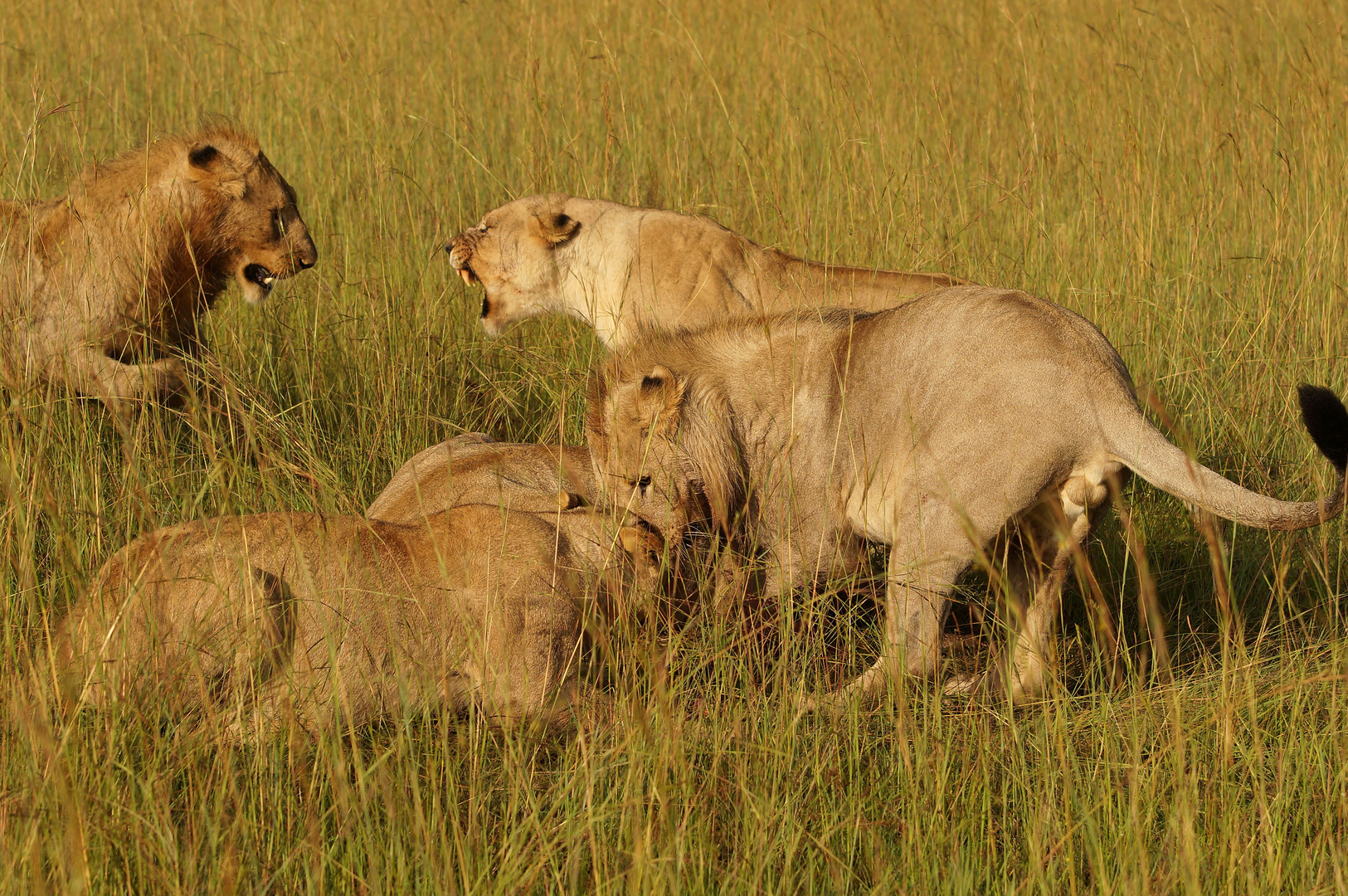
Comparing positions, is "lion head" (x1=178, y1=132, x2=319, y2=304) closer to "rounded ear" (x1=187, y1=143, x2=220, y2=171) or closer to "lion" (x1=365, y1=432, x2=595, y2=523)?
"rounded ear" (x1=187, y1=143, x2=220, y2=171)

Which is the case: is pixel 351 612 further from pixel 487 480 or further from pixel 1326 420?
pixel 1326 420

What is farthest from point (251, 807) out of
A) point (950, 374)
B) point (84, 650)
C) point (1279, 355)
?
point (1279, 355)

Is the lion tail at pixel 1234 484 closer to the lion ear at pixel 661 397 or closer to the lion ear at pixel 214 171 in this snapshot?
the lion ear at pixel 661 397

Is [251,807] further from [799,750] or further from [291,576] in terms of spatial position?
[799,750]

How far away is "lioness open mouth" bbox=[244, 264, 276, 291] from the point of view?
4.48 meters

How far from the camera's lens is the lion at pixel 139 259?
396 cm

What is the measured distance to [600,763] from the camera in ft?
8.19

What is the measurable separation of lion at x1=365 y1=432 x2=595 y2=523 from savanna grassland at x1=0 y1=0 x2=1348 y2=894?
0.20m

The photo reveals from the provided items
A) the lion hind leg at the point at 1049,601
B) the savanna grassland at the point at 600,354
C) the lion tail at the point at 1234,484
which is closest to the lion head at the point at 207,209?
the savanna grassland at the point at 600,354

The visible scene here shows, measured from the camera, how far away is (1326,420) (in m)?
2.75

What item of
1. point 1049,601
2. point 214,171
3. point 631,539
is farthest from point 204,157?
point 1049,601

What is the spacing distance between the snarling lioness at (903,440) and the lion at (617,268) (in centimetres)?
96

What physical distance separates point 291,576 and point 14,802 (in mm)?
864

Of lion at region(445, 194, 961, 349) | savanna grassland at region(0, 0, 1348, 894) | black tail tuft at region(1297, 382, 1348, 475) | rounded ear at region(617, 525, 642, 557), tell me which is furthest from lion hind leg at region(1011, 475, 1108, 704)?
lion at region(445, 194, 961, 349)
